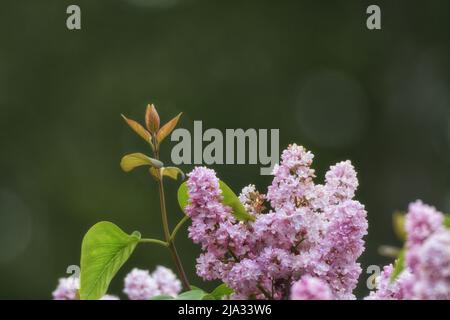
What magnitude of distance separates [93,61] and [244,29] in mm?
1340

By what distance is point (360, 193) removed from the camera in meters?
6.63

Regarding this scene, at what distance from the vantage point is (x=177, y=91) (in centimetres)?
717

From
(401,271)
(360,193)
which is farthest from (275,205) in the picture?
(360,193)

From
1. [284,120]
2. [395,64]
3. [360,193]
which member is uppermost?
[395,64]

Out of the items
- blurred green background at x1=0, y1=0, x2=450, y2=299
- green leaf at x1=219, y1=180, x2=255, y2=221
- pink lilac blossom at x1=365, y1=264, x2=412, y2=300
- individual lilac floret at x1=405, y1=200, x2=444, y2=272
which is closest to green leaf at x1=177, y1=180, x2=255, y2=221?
green leaf at x1=219, y1=180, x2=255, y2=221

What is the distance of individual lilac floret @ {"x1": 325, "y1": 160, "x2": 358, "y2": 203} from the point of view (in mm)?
749

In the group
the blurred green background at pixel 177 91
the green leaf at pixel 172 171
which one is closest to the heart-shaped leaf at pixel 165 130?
the green leaf at pixel 172 171

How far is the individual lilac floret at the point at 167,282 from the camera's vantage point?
3.31 feet

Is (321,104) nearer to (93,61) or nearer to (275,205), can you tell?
(93,61)

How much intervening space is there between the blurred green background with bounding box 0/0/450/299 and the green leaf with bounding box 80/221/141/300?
599 cm

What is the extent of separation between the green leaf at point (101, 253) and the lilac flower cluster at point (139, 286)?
0.17 metres

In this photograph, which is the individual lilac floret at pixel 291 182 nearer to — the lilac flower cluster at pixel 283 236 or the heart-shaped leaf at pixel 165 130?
the lilac flower cluster at pixel 283 236

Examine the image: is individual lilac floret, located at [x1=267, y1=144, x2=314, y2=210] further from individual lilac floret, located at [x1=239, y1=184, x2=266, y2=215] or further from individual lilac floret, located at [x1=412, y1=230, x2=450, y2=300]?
individual lilac floret, located at [x1=412, y1=230, x2=450, y2=300]

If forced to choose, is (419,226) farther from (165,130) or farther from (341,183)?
(165,130)
